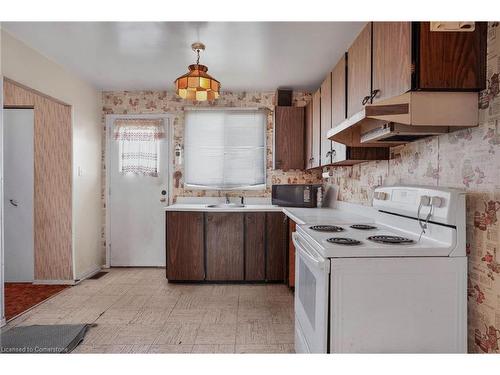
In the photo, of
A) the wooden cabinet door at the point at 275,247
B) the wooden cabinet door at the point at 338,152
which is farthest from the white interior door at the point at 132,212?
the wooden cabinet door at the point at 338,152

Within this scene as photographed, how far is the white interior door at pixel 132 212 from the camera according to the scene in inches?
158

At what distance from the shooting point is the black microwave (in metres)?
3.44

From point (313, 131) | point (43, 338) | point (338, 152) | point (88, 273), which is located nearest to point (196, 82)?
point (338, 152)

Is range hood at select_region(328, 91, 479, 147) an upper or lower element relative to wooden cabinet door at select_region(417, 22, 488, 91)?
lower

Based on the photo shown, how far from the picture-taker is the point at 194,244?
3.42m

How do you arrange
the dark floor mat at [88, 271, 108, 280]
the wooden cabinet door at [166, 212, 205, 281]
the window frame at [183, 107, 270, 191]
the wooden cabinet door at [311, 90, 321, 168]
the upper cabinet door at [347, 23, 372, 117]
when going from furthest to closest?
the window frame at [183, 107, 270, 191] < the dark floor mat at [88, 271, 108, 280] < the wooden cabinet door at [166, 212, 205, 281] < the wooden cabinet door at [311, 90, 321, 168] < the upper cabinet door at [347, 23, 372, 117]

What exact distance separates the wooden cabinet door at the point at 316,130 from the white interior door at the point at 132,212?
6.31ft

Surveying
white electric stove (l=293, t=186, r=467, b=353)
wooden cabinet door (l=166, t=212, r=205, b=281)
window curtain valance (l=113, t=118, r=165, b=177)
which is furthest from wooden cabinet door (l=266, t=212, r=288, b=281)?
white electric stove (l=293, t=186, r=467, b=353)

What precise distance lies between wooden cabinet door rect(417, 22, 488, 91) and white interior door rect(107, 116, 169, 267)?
10.8 feet

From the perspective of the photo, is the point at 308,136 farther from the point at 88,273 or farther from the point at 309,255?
the point at 88,273

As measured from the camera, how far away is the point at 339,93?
2359 mm

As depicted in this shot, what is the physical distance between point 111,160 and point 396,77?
3.61 metres

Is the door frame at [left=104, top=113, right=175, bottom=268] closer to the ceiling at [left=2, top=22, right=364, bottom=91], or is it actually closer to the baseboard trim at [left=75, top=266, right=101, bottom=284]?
the baseboard trim at [left=75, top=266, right=101, bottom=284]
